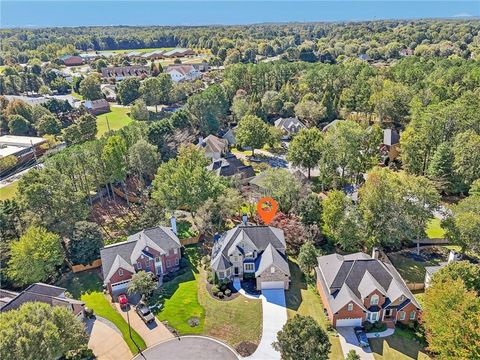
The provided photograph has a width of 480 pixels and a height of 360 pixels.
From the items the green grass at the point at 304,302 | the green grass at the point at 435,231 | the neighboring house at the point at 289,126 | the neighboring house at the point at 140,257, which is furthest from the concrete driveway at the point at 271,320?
the neighboring house at the point at 289,126

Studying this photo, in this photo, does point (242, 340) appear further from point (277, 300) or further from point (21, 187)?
point (21, 187)

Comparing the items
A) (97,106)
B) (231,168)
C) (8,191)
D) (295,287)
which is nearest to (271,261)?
(295,287)

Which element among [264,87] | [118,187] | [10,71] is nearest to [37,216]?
[118,187]

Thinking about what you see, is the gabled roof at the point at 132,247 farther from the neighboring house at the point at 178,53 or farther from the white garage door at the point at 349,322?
the neighboring house at the point at 178,53

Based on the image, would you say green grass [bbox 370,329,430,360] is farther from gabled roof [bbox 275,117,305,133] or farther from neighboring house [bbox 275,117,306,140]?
gabled roof [bbox 275,117,305,133]

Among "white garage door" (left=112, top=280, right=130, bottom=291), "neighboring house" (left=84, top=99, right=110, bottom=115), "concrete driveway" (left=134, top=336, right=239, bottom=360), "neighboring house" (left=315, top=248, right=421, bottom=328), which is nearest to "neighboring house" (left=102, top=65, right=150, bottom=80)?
"neighboring house" (left=84, top=99, right=110, bottom=115)

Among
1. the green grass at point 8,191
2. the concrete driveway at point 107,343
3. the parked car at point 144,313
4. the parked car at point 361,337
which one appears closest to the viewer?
the concrete driveway at point 107,343
